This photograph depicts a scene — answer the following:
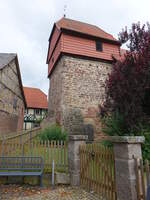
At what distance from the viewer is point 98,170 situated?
150 inches

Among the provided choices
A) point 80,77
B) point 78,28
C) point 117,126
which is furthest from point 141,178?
point 78,28

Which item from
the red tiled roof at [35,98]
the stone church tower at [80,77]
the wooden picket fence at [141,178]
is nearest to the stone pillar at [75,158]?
the wooden picket fence at [141,178]

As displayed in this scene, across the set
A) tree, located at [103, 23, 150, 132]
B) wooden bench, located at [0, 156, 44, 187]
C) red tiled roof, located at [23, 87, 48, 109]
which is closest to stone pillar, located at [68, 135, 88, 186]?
wooden bench, located at [0, 156, 44, 187]

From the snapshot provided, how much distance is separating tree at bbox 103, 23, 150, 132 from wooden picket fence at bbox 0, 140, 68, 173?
2.47 meters

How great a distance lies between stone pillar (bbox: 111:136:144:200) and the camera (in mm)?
2680

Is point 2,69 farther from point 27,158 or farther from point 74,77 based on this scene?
point 27,158

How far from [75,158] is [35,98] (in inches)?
894

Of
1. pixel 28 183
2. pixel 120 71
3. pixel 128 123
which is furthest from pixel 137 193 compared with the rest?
pixel 120 71

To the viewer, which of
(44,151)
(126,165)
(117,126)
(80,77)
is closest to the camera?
(126,165)

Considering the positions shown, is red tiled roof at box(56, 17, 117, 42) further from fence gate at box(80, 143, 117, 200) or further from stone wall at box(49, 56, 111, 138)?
fence gate at box(80, 143, 117, 200)

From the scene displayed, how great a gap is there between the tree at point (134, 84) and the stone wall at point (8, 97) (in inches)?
334

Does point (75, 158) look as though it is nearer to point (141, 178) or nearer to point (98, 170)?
point (98, 170)

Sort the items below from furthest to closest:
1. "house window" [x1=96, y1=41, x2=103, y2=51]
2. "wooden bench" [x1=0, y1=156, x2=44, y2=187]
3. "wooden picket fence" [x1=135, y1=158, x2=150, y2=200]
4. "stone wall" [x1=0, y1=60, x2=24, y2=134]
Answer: "house window" [x1=96, y1=41, x2=103, y2=51] < "stone wall" [x1=0, y1=60, x2=24, y2=134] < "wooden bench" [x1=0, y1=156, x2=44, y2=187] < "wooden picket fence" [x1=135, y1=158, x2=150, y2=200]

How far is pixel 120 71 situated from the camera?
5625 mm
